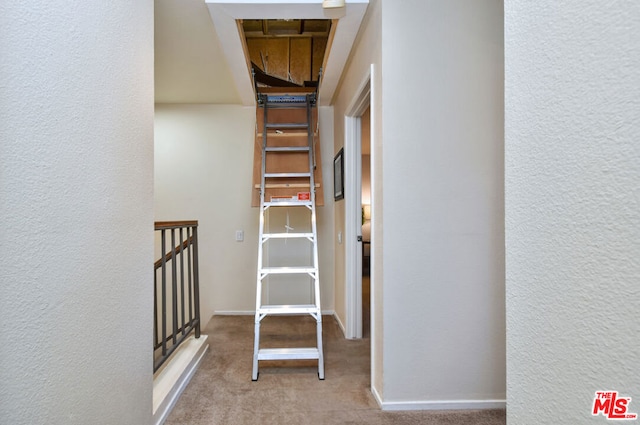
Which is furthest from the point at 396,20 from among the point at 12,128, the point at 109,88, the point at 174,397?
the point at 174,397

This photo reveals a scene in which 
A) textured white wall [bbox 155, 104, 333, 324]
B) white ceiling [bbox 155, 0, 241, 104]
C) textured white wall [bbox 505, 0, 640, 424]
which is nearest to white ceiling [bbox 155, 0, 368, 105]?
white ceiling [bbox 155, 0, 241, 104]

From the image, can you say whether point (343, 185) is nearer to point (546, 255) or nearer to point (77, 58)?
point (77, 58)

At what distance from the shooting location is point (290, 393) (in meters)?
2.37

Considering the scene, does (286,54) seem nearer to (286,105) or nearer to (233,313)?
(286,105)

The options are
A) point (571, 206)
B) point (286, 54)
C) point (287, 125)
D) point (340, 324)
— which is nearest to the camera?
point (571, 206)

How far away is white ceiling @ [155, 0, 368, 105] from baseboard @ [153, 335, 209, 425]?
7.52 ft

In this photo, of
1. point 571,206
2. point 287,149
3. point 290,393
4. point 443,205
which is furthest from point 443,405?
point 287,149

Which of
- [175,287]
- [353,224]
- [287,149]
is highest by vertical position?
[287,149]

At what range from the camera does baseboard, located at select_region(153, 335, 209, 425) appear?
2020 millimetres

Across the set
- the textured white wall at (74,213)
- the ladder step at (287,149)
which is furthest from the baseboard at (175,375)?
the ladder step at (287,149)

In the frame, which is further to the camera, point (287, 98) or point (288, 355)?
point (287, 98)

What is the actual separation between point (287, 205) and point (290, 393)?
1468 millimetres

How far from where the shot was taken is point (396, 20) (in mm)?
2117

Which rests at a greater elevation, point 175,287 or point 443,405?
point 175,287
